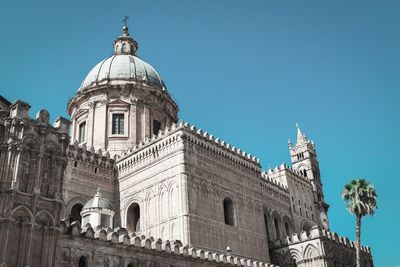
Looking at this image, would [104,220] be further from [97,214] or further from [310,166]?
[310,166]

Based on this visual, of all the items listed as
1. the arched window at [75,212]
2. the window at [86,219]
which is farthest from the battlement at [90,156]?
the window at [86,219]

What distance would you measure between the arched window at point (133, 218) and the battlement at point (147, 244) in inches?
277

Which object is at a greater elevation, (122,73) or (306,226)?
(122,73)

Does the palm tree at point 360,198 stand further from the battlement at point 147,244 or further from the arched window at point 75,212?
the arched window at point 75,212

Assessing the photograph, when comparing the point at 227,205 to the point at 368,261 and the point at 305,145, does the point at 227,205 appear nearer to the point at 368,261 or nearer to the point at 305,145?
the point at 368,261

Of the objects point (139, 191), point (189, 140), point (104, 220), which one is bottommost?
point (104, 220)

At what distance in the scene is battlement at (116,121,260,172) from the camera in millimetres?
29594

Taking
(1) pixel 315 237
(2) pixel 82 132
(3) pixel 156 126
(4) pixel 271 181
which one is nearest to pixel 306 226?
(4) pixel 271 181

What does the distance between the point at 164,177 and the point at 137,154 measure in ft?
12.4

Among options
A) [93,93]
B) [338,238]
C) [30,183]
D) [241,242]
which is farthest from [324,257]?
[93,93]

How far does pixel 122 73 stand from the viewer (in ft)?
127

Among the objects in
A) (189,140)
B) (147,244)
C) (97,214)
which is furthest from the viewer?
(189,140)

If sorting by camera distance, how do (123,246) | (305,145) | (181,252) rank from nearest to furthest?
(123,246) < (181,252) < (305,145)

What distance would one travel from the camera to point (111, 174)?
3294 cm
